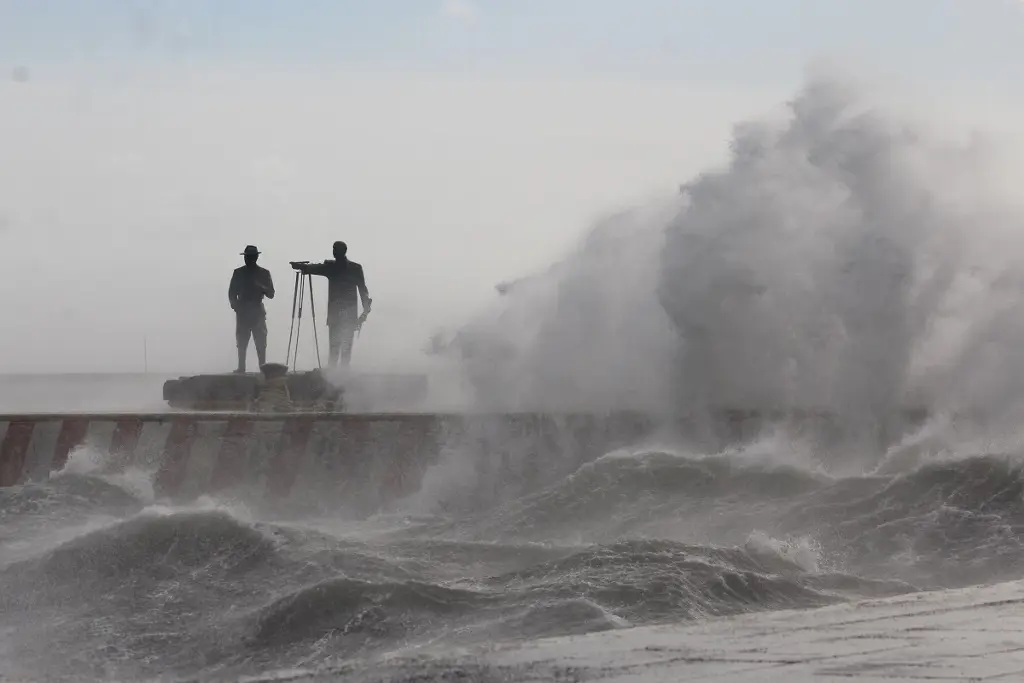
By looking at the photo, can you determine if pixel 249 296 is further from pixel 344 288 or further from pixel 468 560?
pixel 468 560

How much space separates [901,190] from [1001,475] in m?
4.12

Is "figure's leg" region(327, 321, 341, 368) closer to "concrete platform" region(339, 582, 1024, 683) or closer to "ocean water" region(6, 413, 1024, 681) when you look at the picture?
"ocean water" region(6, 413, 1024, 681)

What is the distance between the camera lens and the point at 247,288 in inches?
620

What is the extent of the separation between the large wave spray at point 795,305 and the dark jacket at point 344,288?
1.88 m

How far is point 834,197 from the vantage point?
42.5 feet

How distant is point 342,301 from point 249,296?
4.56 feet

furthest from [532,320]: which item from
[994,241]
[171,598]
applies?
[171,598]

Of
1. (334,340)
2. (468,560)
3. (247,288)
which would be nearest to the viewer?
(468,560)

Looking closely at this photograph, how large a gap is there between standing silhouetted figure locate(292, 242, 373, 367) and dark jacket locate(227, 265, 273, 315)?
2.61ft

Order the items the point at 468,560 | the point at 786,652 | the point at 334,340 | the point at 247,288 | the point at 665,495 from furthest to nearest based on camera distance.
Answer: the point at 247,288, the point at 334,340, the point at 665,495, the point at 468,560, the point at 786,652

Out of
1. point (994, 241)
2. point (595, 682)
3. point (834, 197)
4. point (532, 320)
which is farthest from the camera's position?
point (532, 320)

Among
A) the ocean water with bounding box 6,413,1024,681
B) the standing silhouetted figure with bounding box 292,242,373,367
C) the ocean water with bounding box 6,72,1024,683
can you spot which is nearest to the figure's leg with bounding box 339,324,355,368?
the standing silhouetted figure with bounding box 292,242,373,367

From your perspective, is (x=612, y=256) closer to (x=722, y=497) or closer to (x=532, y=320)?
(x=532, y=320)

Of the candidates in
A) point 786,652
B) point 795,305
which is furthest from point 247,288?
point 786,652
